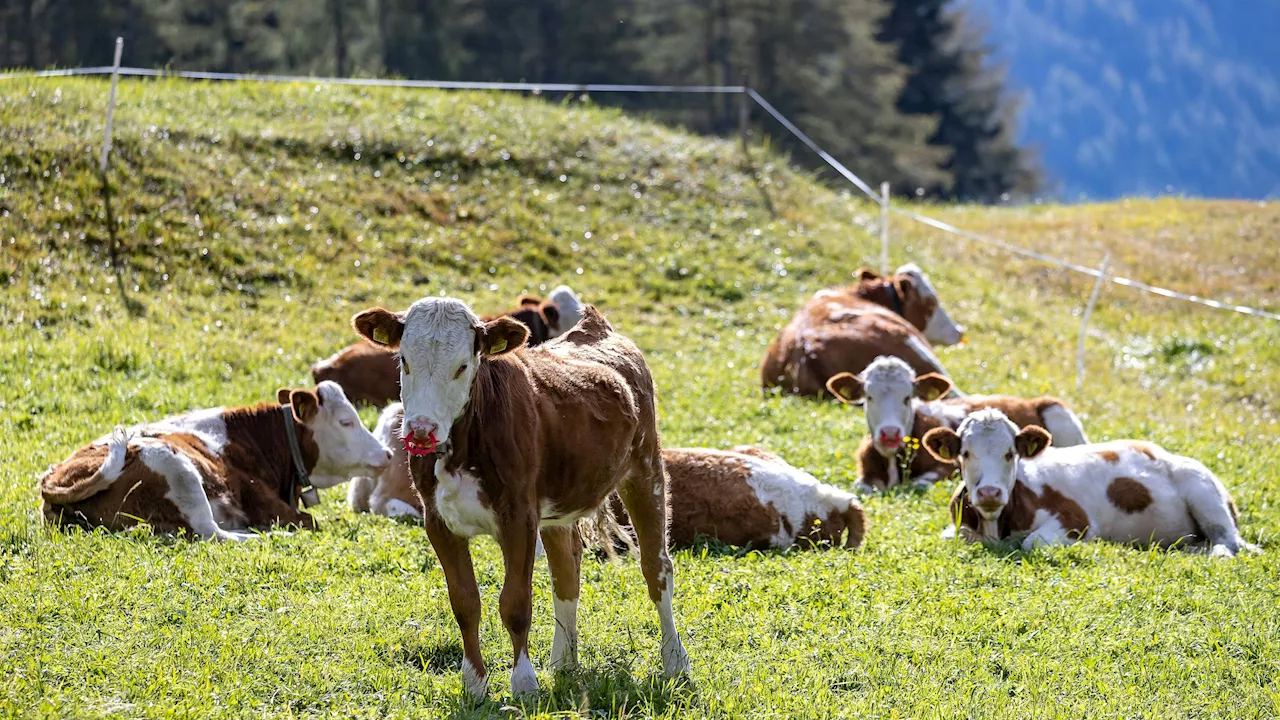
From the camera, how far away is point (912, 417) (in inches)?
463

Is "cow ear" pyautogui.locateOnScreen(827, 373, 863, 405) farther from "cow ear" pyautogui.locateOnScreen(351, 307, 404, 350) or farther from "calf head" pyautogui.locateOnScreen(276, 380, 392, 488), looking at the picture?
"cow ear" pyautogui.locateOnScreen(351, 307, 404, 350)

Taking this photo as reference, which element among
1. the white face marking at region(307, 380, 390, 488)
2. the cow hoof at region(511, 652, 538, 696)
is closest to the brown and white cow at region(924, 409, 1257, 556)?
the white face marking at region(307, 380, 390, 488)

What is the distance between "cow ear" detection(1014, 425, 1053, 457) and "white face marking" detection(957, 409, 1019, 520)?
0.21 feet

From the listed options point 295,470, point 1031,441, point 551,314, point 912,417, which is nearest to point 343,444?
point 295,470

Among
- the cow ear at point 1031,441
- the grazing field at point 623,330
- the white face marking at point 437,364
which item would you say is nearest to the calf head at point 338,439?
the grazing field at point 623,330

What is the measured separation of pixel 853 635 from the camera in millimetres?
7105

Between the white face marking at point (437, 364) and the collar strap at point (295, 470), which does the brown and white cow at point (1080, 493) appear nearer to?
the collar strap at point (295, 470)

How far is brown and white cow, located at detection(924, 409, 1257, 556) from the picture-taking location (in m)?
9.66

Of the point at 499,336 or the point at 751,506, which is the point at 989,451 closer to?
the point at 751,506

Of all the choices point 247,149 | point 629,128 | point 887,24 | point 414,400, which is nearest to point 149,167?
point 247,149

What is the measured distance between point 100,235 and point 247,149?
4.06 m

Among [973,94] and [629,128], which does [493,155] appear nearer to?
[629,128]

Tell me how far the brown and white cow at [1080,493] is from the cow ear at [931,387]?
6.19 feet

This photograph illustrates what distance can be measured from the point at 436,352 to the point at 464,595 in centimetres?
109
